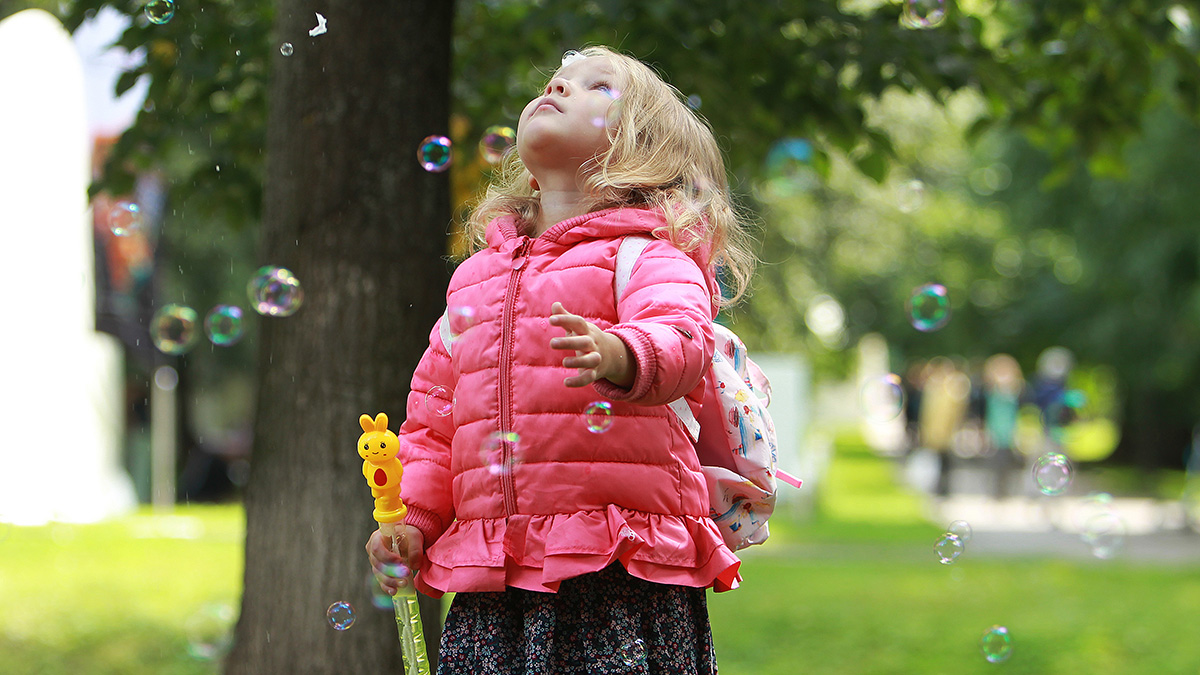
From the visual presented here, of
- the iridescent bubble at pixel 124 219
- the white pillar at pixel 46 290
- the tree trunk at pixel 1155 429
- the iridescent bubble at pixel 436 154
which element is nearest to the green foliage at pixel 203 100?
the iridescent bubble at pixel 124 219

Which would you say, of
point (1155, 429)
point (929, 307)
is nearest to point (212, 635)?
point (929, 307)

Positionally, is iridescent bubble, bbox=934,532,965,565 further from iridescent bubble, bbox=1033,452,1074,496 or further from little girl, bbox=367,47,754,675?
little girl, bbox=367,47,754,675

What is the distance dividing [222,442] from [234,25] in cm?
1819

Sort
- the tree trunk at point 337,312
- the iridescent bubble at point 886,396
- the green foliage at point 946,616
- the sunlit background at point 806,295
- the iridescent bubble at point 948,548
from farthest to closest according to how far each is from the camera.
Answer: the green foliage at point 946,616
the sunlit background at point 806,295
the iridescent bubble at point 886,396
the tree trunk at point 337,312
the iridescent bubble at point 948,548

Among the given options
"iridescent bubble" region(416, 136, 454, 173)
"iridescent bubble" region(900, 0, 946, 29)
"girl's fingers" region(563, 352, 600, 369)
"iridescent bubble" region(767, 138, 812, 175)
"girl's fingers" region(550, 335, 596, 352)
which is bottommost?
"girl's fingers" region(563, 352, 600, 369)

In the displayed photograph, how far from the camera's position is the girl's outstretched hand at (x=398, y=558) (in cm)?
220

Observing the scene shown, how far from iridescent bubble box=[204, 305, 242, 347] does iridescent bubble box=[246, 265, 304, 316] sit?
1.00ft

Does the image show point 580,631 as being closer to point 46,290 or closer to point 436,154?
point 436,154

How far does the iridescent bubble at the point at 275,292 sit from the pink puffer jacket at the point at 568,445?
133 centimetres

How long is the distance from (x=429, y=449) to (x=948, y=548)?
1639mm

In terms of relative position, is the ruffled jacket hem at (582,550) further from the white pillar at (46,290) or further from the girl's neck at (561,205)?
the white pillar at (46,290)

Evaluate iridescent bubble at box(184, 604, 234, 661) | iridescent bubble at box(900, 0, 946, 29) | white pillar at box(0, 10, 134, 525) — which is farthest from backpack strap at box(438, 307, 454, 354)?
white pillar at box(0, 10, 134, 525)

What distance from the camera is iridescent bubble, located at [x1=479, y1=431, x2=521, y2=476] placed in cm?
207

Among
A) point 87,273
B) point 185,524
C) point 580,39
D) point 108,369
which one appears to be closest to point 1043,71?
point 580,39
